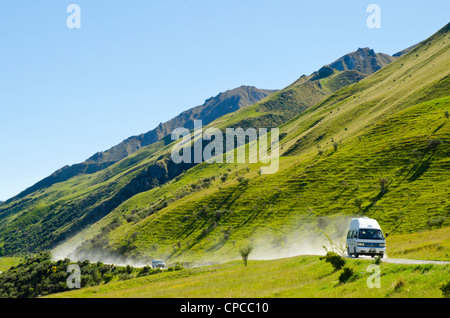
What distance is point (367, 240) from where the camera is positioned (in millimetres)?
33500

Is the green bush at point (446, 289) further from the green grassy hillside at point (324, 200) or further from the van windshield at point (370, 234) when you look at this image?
the green grassy hillside at point (324, 200)

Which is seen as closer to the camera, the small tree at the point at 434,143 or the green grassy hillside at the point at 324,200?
the green grassy hillside at the point at 324,200

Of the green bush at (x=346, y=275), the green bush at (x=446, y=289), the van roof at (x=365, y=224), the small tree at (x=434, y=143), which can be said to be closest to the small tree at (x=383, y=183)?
the small tree at (x=434, y=143)

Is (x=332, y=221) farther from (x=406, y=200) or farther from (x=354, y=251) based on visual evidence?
(x=354, y=251)

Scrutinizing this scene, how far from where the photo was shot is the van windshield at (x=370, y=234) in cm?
3369

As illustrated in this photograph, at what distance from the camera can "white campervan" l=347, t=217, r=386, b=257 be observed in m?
33.1

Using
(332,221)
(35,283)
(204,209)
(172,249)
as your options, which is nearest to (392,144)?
(332,221)

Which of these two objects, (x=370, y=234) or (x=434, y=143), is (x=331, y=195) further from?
(x=370, y=234)

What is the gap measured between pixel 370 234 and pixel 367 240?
0.79 meters

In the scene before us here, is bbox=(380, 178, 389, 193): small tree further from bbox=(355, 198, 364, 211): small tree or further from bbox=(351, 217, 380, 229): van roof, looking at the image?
bbox=(351, 217, 380, 229): van roof

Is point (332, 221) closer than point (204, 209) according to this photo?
Yes
